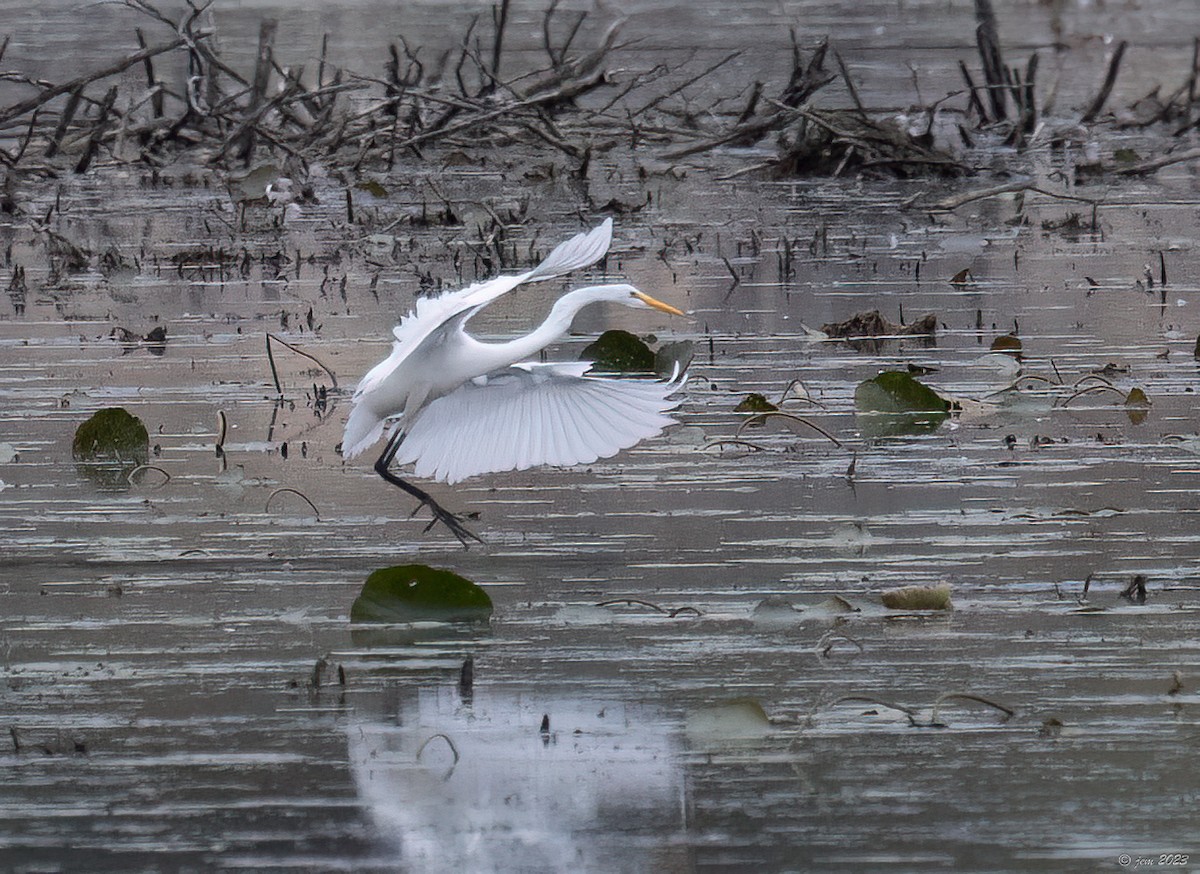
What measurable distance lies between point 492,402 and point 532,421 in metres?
0.19

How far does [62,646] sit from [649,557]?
5.38 ft

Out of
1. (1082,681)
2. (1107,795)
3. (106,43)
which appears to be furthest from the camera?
(106,43)

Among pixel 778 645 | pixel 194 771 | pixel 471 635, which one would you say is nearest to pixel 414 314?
pixel 471 635

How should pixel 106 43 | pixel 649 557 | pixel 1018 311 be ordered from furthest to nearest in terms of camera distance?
pixel 106 43 → pixel 1018 311 → pixel 649 557

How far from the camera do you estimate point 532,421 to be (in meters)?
A: 6.44

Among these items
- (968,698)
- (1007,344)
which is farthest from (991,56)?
(968,698)

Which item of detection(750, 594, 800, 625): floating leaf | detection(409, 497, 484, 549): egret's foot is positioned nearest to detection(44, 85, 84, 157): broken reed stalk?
detection(409, 497, 484, 549): egret's foot

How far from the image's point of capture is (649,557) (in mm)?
5898

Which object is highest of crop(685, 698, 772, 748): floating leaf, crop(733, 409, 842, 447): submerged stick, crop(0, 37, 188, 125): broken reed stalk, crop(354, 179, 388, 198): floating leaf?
crop(0, 37, 188, 125): broken reed stalk

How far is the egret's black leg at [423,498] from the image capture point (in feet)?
20.4

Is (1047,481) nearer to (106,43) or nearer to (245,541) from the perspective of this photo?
(245,541)

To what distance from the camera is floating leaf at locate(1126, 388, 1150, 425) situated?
25.2 ft

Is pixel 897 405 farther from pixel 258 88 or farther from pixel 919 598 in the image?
pixel 258 88

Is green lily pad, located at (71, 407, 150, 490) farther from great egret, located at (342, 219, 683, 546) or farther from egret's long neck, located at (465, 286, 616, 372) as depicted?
egret's long neck, located at (465, 286, 616, 372)
